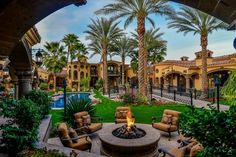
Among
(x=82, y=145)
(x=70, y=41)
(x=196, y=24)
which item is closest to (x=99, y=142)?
(x=82, y=145)

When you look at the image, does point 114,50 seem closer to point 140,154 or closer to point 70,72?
point 70,72

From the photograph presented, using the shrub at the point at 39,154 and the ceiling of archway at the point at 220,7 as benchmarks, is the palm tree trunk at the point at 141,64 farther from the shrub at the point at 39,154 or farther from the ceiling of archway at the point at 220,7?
the ceiling of archway at the point at 220,7

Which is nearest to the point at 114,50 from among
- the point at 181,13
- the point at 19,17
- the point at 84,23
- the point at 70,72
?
the point at 84,23

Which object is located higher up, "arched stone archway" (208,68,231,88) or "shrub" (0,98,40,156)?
"arched stone archway" (208,68,231,88)

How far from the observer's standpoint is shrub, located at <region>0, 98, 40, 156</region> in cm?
564

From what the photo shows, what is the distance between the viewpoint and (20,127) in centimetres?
591

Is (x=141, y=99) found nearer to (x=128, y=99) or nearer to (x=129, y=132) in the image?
(x=128, y=99)

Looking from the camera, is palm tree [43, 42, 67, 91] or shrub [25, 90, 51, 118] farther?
palm tree [43, 42, 67, 91]

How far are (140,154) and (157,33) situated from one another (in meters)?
30.0

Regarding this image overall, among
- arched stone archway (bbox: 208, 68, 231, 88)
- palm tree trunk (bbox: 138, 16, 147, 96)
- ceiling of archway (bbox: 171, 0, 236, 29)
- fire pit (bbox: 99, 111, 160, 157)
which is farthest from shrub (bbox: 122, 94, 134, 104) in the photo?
ceiling of archway (bbox: 171, 0, 236, 29)

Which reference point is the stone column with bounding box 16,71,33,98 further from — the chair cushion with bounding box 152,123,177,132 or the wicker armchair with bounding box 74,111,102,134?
the chair cushion with bounding box 152,123,177,132

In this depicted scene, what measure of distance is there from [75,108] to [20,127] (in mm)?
6014

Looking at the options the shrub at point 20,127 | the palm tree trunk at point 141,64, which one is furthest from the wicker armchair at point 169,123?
the palm tree trunk at point 141,64

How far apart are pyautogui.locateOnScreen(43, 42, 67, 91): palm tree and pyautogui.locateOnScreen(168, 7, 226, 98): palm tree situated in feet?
88.4
